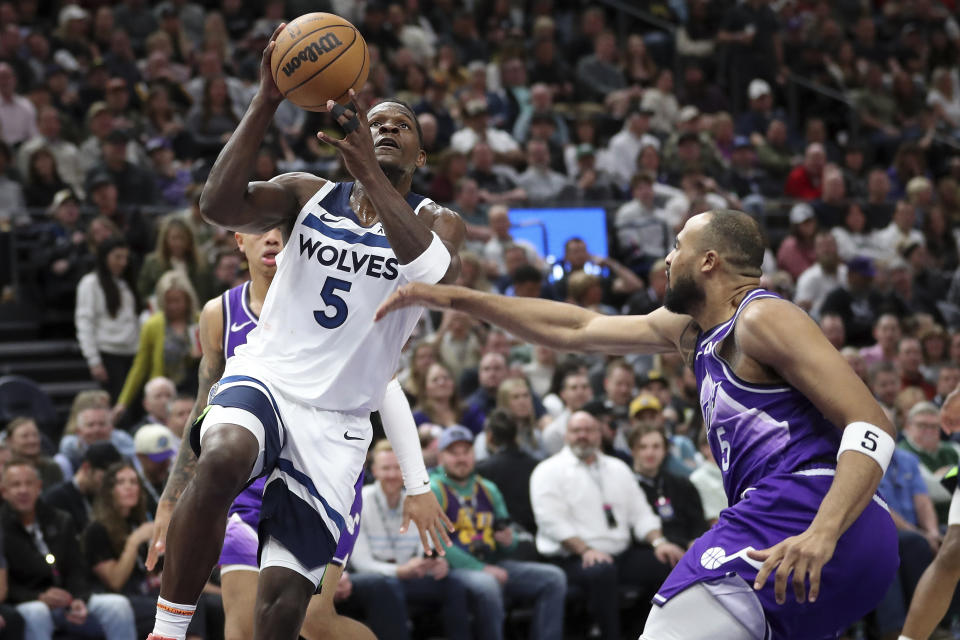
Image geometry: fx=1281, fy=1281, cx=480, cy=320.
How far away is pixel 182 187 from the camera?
12750 millimetres

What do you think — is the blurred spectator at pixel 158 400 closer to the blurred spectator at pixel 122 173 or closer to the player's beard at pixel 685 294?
the blurred spectator at pixel 122 173

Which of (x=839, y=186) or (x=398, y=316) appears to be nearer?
(x=398, y=316)

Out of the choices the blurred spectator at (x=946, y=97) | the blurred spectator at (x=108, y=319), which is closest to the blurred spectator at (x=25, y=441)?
the blurred spectator at (x=108, y=319)

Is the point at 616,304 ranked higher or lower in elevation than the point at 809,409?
lower

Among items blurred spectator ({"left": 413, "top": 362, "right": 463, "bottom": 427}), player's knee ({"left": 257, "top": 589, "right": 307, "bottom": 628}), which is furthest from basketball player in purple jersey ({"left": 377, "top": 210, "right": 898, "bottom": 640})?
blurred spectator ({"left": 413, "top": 362, "right": 463, "bottom": 427})

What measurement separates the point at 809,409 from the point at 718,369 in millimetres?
334

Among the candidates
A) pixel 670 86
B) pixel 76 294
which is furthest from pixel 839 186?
pixel 76 294

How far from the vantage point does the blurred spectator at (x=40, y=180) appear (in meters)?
12.2

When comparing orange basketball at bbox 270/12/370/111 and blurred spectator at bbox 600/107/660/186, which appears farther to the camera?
blurred spectator at bbox 600/107/660/186

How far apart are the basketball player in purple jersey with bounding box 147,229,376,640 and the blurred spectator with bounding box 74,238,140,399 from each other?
5476 millimetres

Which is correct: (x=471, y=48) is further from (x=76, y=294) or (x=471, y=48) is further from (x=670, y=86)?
(x=76, y=294)

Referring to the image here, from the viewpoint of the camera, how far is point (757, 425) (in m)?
4.28

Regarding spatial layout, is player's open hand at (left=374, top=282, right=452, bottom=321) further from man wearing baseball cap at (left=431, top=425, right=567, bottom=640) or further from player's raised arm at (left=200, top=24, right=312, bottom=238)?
man wearing baseball cap at (left=431, top=425, right=567, bottom=640)

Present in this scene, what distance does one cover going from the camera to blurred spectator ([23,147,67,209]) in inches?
482
